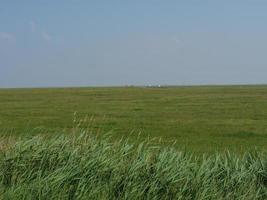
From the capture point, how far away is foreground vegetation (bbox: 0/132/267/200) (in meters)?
10.4

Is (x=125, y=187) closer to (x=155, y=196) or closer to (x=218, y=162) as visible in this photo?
(x=155, y=196)

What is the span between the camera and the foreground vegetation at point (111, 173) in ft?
34.2

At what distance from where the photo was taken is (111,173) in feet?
36.1

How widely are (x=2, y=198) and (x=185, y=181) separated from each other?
128 inches

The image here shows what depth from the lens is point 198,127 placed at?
1430 inches

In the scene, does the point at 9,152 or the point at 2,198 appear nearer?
the point at 2,198

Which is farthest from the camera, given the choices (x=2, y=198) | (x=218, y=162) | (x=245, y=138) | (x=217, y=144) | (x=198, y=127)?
(x=198, y=127)

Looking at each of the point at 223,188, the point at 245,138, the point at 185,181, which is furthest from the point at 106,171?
the point at 245,138

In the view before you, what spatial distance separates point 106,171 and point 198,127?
1009 inches

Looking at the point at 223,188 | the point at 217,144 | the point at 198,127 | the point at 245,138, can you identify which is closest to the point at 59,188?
the point at 223,188

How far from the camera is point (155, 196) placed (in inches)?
420

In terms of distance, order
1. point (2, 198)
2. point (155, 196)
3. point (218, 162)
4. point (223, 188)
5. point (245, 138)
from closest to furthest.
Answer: point (2, 198)
point (155, 196)
point (223, 188)
point (218, 162)
point (245, 138)

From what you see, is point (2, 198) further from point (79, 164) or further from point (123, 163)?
point (123, 163)

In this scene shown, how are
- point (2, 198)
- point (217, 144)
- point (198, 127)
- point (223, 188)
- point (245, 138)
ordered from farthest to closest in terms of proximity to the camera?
point (198, 127)
point (245, 138)
point (217, 144)
point (223, 188)
point (2, 198)
